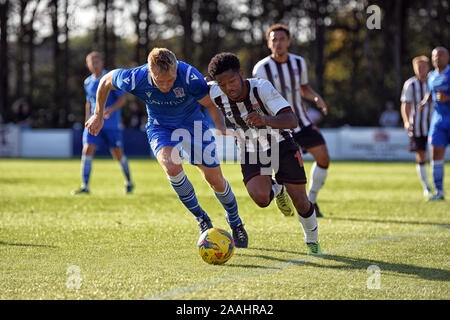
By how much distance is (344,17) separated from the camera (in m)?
44.2

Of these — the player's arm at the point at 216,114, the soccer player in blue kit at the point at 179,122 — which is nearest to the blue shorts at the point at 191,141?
the soccer player in blue kit at the point at 179,122

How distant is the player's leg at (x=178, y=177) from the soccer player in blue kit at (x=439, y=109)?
5635 mm

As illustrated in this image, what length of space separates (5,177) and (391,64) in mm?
28897

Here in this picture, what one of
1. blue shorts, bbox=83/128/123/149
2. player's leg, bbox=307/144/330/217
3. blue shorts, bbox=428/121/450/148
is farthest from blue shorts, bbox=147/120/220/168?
blue shorts, bbox=83/128/123/149

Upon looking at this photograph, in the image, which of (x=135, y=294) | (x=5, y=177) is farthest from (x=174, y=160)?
(x=5, y=177)

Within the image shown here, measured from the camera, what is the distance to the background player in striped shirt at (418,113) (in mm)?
12102

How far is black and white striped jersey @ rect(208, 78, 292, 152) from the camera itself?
6148mm

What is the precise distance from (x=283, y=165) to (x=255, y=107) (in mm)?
642

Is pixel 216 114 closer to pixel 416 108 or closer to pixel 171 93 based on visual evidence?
pixel 171 93

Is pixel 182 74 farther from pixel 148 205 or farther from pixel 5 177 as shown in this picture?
pixel 5 177

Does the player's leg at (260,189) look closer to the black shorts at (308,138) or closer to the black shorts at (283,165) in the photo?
the black shorts at (283,165)

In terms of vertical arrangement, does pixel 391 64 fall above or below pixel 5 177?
above

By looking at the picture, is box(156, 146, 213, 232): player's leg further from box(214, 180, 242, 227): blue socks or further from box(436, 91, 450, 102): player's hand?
box(436, 91, 450, 102): player's hand

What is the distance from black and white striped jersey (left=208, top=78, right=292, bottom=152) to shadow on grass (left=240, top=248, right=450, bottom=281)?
42.8 inches
